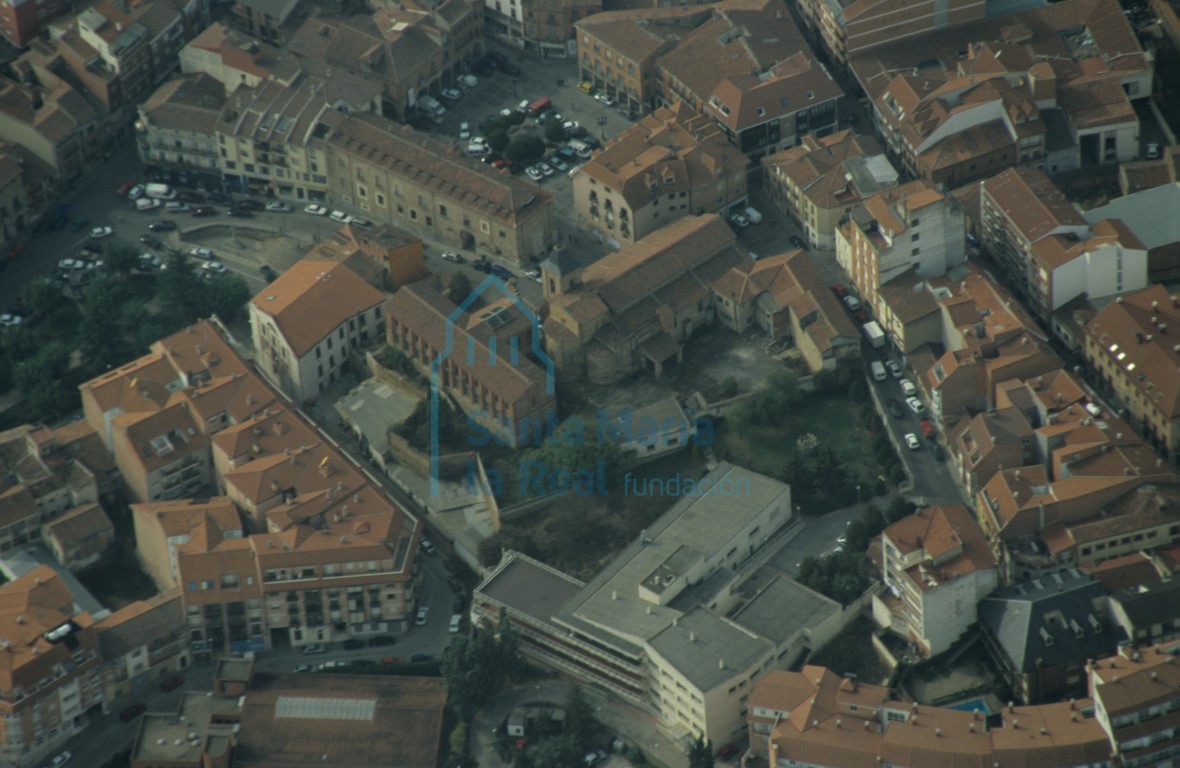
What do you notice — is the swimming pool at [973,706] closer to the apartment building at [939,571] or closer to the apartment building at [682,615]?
the apartment building at [939,571]

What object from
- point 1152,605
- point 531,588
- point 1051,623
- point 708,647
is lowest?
point 531,588

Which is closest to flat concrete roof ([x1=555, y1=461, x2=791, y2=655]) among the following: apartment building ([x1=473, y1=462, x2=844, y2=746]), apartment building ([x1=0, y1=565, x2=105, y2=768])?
apartment building ([x1=473, y1=462, x2=844, y2=746])

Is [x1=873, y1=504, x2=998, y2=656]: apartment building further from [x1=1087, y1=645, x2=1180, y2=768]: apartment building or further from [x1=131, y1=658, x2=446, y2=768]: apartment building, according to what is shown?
[x1=131, y1=658, x2=446, y2=768]: apartment building

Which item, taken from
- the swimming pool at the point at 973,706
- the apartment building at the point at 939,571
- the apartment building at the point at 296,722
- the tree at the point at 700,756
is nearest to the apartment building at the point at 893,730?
the swimming pool at the point at 973,706

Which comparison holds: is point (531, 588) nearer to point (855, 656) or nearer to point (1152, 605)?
point (855, 656)

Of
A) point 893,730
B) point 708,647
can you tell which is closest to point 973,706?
point 893,730

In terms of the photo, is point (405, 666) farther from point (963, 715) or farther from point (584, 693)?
point (963, 715)

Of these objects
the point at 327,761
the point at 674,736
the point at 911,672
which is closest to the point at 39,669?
the point at 327,761
